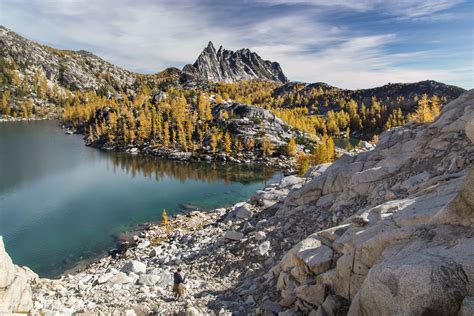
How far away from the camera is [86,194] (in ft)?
222

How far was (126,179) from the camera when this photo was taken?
272ft

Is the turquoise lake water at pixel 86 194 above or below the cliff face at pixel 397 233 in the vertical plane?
below

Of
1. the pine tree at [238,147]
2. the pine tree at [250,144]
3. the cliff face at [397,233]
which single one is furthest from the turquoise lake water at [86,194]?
the cliff face at [397,233]

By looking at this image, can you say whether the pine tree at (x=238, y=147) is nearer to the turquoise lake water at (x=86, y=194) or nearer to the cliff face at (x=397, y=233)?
the turquoise lake water at (x=86, y=194)

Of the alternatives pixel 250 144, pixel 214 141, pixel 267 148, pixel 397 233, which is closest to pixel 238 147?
pixel 250 144

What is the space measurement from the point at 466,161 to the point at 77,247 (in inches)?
1675

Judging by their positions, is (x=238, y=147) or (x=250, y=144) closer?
(x=238, y=147)

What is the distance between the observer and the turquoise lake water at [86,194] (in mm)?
42388

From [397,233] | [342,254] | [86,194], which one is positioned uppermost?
[397,233]

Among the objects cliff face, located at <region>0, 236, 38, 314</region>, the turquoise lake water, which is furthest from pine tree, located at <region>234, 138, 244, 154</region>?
cliff face, located at <region>0, 236, 38, 314</region>

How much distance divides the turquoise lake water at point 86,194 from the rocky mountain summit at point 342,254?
35.1 ft

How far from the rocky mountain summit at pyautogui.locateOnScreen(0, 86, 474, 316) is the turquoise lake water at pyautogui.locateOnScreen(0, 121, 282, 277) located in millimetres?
10713

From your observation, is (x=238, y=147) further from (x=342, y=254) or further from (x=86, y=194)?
(x=342, y=254)

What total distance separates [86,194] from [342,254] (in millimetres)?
63545
